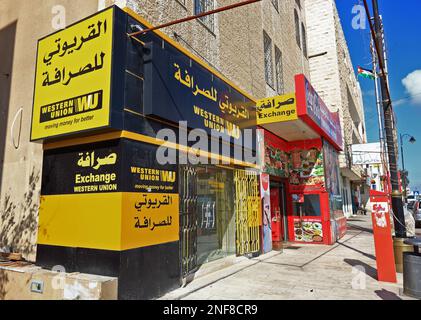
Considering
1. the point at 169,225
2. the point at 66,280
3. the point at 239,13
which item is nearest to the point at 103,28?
the point at 169,225

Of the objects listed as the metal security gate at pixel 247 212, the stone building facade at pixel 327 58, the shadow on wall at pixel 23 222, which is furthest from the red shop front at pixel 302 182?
the stone building facade at pixel 327 58

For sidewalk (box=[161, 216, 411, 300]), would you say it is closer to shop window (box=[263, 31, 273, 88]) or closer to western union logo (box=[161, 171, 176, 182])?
western union logo (box=[161, 171, 176, 182])

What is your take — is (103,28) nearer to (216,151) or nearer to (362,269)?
(216,151)

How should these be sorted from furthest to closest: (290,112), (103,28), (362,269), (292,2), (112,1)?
(292,2) → (290,112) → (362,269) → (112,1) → (103,28)

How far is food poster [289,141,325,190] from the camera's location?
43.8ft

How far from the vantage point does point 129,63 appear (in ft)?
19.9

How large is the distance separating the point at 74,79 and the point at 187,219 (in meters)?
3.81

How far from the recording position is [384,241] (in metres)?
7.09

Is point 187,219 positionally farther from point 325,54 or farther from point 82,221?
point 325,54

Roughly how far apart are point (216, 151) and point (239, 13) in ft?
22.3

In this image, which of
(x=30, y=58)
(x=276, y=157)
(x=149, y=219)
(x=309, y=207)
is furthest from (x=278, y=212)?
(x=30, y=58)

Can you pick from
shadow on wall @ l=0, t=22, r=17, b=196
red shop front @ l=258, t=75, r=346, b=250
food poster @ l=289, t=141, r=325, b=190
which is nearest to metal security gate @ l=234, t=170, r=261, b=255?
red shop front @ l=258, t=75, r=346, b=250

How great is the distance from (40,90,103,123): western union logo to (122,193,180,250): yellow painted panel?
1783 mm

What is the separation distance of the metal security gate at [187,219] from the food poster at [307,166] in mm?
7502
